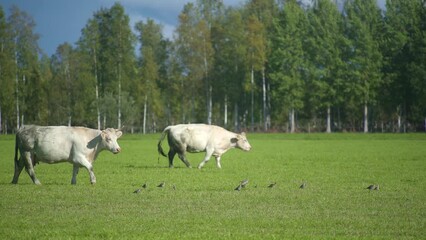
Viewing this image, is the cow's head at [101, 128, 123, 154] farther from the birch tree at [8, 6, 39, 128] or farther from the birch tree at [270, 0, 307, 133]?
the birch tree at [8, 6, 39, 128]

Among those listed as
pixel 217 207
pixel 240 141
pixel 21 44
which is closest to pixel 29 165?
pixel 217 207

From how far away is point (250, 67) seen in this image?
84688 millimetres

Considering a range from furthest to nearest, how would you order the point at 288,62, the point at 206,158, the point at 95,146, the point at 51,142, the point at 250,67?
the point at 250,67, the point at 288,62, the point at 206,158, the point at 95,146, the point at 51,142

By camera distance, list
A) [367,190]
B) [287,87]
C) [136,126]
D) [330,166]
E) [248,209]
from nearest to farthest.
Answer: [248,209], [367,190], [330,166], [287,87], [136,126]

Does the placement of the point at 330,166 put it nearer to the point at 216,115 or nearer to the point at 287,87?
the point at 287,87

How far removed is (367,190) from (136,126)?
283ft

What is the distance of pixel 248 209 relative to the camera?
1364 cm

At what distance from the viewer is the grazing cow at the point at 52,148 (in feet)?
63.3

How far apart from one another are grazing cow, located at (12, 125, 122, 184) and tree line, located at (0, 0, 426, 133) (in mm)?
60667

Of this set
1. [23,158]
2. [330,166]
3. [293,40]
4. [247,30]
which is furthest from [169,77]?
[23,158]

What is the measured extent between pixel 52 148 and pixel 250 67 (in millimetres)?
66607

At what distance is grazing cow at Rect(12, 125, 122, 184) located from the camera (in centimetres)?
1930

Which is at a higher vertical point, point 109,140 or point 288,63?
point 288,63

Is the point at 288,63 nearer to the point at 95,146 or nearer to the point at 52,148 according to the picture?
the point at 95,146
